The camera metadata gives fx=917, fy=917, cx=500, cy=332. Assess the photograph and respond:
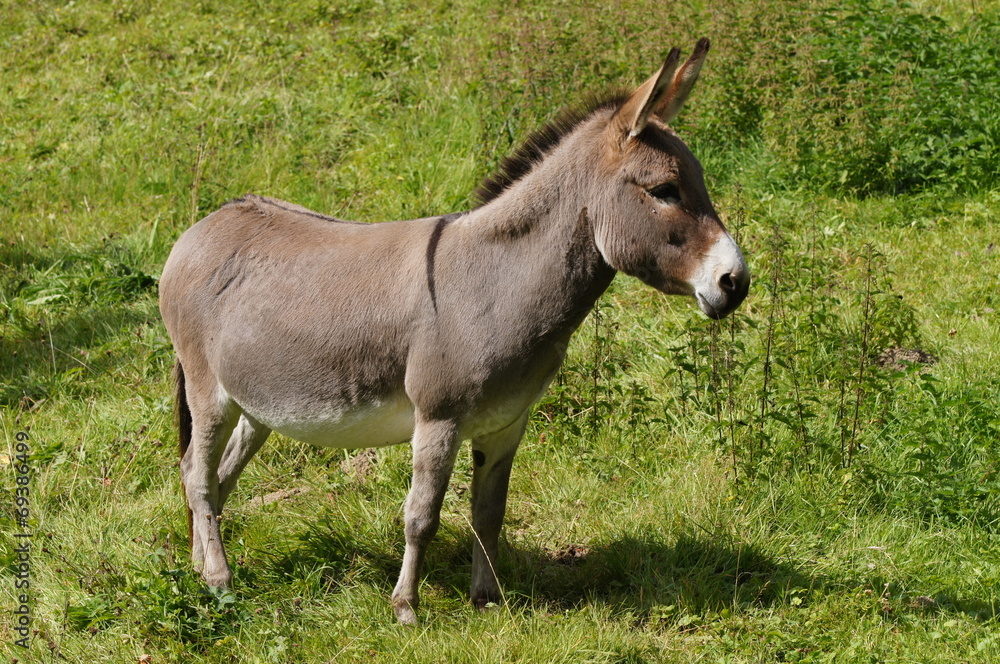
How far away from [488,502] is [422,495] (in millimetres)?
469

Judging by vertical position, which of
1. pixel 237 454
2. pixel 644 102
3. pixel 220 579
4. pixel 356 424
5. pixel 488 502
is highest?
pixel 644 102

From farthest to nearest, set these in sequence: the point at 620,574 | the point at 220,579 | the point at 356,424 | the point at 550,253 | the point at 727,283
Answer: the point at 620,574 < the point at 220,579 < the point at 356,424 < the point at 550,253 < the point at 727,283

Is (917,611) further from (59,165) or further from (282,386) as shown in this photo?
(59,165)

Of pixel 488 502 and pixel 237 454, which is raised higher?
pixel 488 502

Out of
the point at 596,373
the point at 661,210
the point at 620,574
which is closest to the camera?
the point at 661,210

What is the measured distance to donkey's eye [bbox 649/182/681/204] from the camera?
330cm

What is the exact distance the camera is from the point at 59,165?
8.83m

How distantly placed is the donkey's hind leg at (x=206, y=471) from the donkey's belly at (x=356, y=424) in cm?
33

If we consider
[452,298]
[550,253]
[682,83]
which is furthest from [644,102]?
[452,298]

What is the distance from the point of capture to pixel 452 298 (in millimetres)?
3547

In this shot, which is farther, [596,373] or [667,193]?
A: [596,373]

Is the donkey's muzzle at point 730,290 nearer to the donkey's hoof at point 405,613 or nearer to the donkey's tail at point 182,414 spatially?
the donkey's hoof at point 405,613

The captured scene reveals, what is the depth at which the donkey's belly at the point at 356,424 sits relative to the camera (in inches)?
146

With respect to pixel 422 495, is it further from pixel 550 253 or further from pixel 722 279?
pixel 722 279
